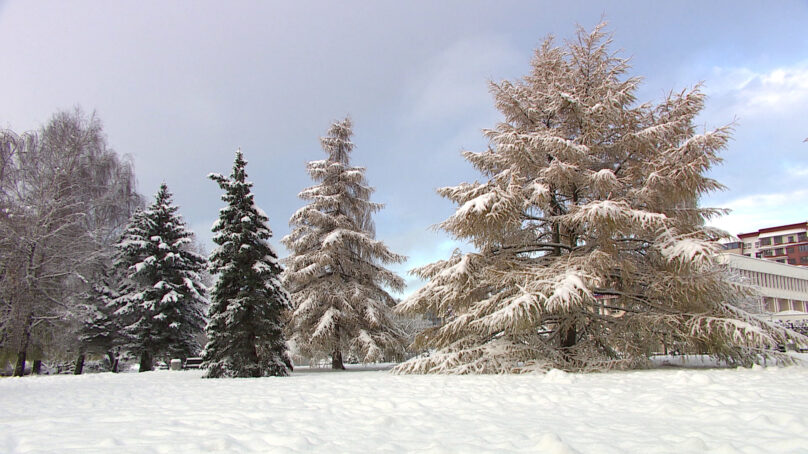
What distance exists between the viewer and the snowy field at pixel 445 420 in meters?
3.23

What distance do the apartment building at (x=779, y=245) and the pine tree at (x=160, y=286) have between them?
263 feet

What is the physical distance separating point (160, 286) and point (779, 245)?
298ft

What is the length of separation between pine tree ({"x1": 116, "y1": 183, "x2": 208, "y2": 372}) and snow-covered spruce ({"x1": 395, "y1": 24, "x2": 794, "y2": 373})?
1480cm

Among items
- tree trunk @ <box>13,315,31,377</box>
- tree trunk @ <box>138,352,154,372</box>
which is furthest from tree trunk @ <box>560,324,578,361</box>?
tree trunk @ <box>138,352,154,372</box>

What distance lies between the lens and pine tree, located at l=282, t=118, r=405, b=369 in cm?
1661

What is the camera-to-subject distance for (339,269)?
59.5 feet

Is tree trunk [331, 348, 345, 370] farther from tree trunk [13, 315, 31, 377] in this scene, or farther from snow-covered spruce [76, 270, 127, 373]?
snow-covered spruce [76, 270, 127, 373]

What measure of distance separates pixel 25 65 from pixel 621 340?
80.1 ft

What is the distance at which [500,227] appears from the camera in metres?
10.6

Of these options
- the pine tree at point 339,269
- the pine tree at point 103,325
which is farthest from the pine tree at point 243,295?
the pine tree at point 103,325

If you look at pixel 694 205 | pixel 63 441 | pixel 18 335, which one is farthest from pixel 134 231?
pixel 694 205

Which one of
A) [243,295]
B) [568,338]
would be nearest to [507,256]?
[568,338]

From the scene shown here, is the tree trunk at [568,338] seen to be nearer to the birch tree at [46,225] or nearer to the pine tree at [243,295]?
the pine tree at [243,295]

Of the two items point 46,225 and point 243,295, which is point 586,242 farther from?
point 46,225
